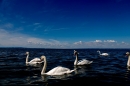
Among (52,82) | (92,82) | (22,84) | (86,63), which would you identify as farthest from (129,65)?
(22,84)

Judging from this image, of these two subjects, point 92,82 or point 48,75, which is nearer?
point 92,82

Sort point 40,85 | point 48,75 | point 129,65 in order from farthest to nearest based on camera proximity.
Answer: point 129,65 → point 48,75 → point 40,85

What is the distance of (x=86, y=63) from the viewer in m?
30.8

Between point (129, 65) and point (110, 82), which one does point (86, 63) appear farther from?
point (110, 82)

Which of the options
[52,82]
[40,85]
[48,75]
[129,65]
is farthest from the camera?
[129,65]

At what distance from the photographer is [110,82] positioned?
17453 mm

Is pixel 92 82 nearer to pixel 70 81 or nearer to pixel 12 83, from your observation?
pixel 70 81

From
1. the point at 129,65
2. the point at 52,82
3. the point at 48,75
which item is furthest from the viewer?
the point at 129,65

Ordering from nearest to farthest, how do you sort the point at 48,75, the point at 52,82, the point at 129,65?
the point at 52,82 → the point at 48,75 → the point at 129,65

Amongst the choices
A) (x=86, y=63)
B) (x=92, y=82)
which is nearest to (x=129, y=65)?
(x=86, y=63)

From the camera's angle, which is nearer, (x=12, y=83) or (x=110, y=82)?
(x=12, y=83)

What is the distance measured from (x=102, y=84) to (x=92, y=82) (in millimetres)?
1147

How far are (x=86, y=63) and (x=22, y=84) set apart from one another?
16248 millimetres

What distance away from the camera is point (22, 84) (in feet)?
52.6
